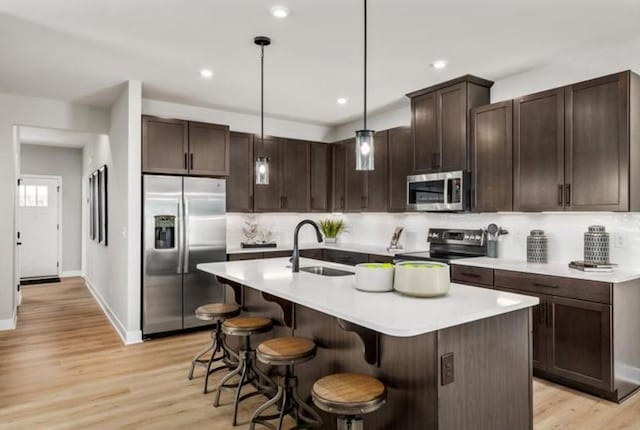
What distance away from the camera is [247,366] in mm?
2977

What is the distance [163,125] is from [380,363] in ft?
12.3

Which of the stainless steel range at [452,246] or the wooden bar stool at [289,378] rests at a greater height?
the stainless steel range at [452,246]

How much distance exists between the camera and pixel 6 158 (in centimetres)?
484

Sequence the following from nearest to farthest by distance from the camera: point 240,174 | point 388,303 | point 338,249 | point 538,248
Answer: point 388,303
point 538,248
point 240,174
point 338,249

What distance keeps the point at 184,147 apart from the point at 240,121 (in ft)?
4.07

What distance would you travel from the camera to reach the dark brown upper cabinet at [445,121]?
13.6ft

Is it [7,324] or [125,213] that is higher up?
[125,213]

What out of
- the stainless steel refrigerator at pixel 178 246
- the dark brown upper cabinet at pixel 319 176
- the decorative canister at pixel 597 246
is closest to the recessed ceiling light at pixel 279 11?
the stainless steel refrigerator at pixel 178 246

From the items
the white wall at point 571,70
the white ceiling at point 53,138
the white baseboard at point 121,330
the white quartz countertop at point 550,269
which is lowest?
the white baseboard at point 121,330

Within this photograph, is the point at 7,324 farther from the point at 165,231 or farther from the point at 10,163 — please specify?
the point at 165,231

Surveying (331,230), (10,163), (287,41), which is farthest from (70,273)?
(287,41)

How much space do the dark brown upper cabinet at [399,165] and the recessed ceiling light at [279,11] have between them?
2564 millimetres

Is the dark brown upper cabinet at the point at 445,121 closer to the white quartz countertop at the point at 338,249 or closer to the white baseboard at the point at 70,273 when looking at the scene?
the white quartz countertop at the point at 338,249

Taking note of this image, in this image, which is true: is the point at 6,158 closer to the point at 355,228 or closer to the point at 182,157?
the point at 182,157
